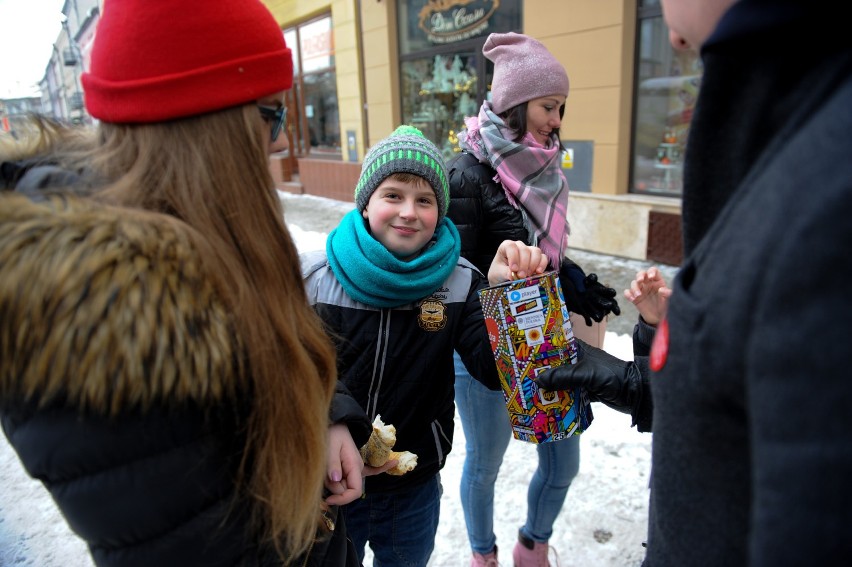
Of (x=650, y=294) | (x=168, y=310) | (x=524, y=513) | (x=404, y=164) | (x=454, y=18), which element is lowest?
(x=524, y=513)

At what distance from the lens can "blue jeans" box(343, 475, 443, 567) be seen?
1814 millimetres

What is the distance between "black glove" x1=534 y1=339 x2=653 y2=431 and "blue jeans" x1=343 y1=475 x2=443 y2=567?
70 centimetres

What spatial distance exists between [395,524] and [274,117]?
1354 mm

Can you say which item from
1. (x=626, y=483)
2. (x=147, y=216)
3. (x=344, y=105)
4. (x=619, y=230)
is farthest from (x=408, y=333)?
(x=344, y=105)

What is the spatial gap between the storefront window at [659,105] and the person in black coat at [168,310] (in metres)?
5.57

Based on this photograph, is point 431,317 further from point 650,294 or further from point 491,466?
A: point 491,466

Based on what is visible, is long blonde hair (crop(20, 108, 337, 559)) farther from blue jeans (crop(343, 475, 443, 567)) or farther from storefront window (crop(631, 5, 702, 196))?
storefront window (crop(631, 5, 702, 196))

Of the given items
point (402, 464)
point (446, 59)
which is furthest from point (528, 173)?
point (446, 59)

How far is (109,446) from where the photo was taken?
80cm

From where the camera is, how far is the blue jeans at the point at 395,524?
1.81 meters

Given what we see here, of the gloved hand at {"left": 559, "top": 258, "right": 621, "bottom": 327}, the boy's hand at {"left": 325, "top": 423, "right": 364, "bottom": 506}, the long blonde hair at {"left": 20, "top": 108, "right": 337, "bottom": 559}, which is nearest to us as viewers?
the long blonde hair at {"left": 20, "top": 108, "right": 337, "bottom": 559}

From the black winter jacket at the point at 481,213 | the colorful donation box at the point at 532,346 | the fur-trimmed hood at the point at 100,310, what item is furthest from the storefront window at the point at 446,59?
the fur-trimmed hood at the point at 100,310

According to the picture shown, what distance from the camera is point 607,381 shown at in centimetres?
142

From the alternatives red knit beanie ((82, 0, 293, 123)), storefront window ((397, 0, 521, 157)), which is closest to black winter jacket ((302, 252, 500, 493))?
red knit beanie ((82, 0, 293, 123))
